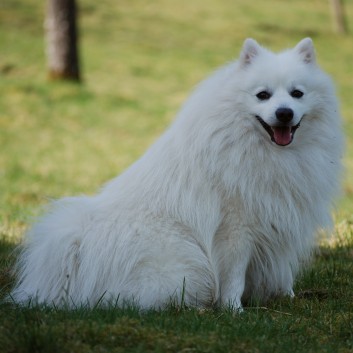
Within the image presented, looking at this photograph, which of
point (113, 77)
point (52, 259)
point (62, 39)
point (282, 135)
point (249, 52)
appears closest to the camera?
point (52, 259)

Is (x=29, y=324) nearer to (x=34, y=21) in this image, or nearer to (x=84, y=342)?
(x=84, y=342)

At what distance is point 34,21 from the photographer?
22.1 metres

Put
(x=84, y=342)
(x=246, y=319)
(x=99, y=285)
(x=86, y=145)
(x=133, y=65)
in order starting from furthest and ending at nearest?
(x=133, y=65)
(x=86, y=145)
(x=99, y=285)
(x=246, y=319)
(x=84, y=342)

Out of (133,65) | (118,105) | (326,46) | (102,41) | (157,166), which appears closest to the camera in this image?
(157,166)

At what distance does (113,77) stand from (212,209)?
1429 centimetres

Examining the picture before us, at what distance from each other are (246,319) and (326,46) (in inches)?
903

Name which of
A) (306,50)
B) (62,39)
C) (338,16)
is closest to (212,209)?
(306,50)

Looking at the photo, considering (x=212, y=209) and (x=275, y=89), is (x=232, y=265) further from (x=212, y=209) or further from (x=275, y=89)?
(x=275, y=89)

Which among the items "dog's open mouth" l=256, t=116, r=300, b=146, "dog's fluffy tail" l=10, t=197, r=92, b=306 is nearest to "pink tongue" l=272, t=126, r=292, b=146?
"dog's open mouth" l=256, t=116, r=300, b=146

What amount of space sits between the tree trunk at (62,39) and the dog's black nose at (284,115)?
33.6 ft

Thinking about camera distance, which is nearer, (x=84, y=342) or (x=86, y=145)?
(x=84, y=342)

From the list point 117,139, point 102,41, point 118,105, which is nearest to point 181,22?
point 102,41

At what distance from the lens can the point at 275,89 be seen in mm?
4266

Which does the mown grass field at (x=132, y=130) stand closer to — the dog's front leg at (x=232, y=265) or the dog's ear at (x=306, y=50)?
the dog's front leg at (x=232, y=265)
